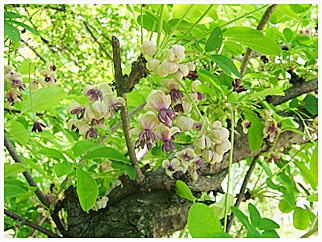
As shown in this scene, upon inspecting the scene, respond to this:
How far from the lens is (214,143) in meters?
0.55

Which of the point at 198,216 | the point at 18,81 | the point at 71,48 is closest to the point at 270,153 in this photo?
the point at 198,216

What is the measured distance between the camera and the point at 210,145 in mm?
538

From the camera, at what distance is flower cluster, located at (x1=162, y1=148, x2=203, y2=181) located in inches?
29.3

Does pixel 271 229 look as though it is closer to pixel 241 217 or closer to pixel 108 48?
pixel 241 217

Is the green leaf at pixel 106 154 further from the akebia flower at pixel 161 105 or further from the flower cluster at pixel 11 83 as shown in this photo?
the flower cluster at pixel 11 83

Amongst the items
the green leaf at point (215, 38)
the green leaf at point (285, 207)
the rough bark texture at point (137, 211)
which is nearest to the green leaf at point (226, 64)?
the green leaf at point (215, 38)

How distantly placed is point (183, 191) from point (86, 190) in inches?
8.9

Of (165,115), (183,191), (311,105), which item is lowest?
(183,191)

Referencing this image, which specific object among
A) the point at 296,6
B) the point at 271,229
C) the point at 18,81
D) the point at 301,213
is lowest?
the point at 301,213

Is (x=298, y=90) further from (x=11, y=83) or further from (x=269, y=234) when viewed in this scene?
(x=11, y=83)

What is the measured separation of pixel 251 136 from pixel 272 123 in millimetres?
69

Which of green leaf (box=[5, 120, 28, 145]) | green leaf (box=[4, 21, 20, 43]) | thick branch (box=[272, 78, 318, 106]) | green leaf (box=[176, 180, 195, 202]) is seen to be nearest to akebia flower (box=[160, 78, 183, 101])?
green leaf (box=[176, 180, 195, 202])

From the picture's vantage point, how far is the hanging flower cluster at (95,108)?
0.52 meters

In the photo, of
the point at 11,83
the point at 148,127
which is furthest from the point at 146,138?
the point at 11,83
